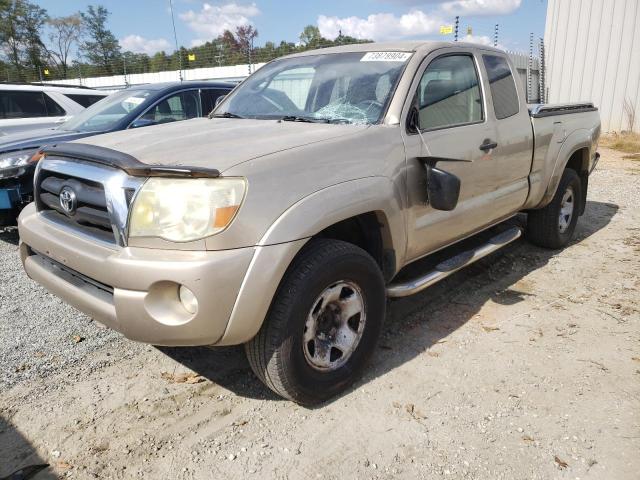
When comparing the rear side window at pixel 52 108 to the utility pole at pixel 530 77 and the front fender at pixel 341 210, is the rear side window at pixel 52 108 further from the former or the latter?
the utility pole at pixel 530 77

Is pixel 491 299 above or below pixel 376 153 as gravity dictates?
below

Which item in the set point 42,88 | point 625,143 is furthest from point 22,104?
point 625,143

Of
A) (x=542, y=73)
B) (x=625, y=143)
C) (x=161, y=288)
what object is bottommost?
(x=625, y=143)

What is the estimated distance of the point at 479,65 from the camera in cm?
382

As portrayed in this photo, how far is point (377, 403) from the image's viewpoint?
2709 mm

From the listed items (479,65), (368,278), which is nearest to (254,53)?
(479,65)

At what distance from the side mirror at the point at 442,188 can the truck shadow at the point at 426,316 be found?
3.13 feet

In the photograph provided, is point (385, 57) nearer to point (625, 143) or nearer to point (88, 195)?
point (88, 195)

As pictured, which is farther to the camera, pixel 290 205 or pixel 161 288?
pixel 290 205

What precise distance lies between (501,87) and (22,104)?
767 centimetres

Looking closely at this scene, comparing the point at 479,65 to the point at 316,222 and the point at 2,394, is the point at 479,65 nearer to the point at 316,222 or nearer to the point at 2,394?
the point at 316,222

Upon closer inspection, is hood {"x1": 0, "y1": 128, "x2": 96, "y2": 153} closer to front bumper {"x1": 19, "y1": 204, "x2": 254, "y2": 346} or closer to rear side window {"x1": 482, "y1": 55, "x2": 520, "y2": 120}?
front bumper {"x1": 19, "y1": 204, "x2": 254, "y2": 346}

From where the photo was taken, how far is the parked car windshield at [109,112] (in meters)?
5.86

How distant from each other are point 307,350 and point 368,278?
0.51 metres
